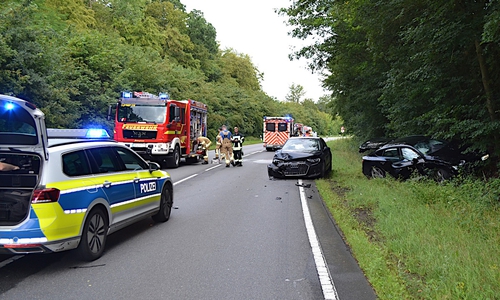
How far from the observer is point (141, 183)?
7.48 m

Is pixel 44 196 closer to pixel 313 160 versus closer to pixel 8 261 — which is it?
pixel 8 261

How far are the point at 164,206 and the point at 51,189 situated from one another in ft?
10.8

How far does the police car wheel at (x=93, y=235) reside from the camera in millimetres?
5781

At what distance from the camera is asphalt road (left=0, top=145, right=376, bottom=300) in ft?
16.0

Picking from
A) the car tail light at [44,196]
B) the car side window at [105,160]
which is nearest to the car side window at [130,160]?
the car side window at [105,160]

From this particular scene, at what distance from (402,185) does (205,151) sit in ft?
42.7

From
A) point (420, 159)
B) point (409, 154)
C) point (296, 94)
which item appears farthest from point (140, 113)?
point (296, 94)

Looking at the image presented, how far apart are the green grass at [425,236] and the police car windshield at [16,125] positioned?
169 inches

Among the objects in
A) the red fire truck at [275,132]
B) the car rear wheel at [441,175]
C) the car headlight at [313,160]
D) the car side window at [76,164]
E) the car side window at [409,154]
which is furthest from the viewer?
the red fire truck at [275,132]

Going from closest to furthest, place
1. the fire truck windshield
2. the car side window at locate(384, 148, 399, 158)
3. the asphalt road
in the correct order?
1. the asphalt road
2. the car side window at locate(384, 148, 399, 158)
3. the fire truck windshield

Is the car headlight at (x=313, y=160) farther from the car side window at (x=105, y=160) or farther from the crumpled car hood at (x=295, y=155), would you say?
the car side window at (x=105, y=160)

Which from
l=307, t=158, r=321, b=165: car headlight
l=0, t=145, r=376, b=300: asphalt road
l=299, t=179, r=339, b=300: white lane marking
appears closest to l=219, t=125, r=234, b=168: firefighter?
l=307, t=158, r=321, b=165: car headlight

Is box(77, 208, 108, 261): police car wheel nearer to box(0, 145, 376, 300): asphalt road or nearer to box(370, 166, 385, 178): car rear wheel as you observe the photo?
box(0, 145, 376, 300): asphalt road

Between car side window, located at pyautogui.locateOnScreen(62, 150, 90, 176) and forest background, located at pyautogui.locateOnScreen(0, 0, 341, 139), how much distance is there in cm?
1326
